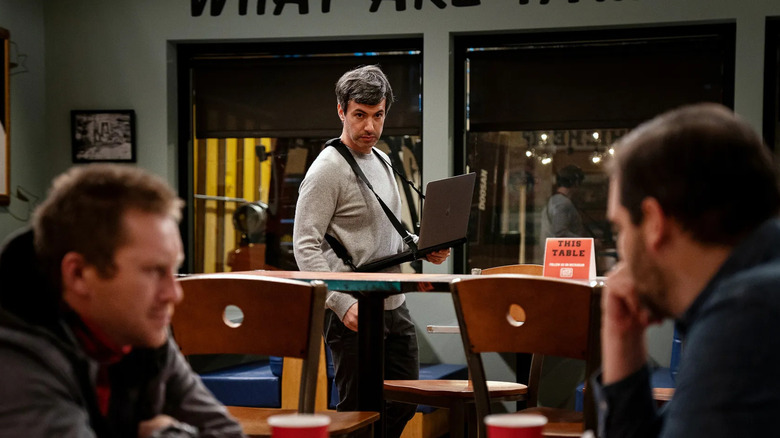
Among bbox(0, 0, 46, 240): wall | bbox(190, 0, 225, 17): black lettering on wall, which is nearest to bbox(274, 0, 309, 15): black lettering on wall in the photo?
bbox(190, 0, 225, 17): black lettering on wall

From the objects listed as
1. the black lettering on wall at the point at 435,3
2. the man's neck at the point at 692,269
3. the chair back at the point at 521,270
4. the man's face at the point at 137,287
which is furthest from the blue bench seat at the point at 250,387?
the man's neck at the point at 692,269

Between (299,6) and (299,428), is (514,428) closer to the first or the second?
(299,428)

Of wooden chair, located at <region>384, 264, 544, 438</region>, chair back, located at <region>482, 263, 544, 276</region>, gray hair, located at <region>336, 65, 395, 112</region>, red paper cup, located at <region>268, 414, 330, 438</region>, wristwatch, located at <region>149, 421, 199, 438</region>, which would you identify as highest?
gray hair, located at <region>336, 65, 395, 112</region>

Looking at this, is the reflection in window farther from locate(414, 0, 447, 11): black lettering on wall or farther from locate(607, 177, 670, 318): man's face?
locate(607, 177, 670, 318): man's face

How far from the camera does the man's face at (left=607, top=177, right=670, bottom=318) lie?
1.16 m

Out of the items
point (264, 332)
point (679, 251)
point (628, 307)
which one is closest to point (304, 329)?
point (264, 332)

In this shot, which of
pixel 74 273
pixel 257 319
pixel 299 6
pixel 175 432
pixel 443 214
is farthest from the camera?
pixel 299 6

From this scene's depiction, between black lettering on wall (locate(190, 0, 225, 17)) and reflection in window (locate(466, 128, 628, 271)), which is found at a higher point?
black lettering on wall (locate(190, 0, 225, 17))

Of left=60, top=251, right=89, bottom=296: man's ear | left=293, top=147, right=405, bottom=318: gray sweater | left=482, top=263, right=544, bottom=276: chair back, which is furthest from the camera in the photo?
left=482, top=263, right=544, bottom=276: chair back

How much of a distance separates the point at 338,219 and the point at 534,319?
3.65 ft

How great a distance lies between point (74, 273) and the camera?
1.23 metres

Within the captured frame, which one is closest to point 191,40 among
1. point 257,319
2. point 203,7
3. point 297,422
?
point 203,7

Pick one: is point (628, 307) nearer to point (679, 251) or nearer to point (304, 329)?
point (679, 251)

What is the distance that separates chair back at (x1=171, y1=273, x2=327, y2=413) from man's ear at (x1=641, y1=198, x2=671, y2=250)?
108cm
